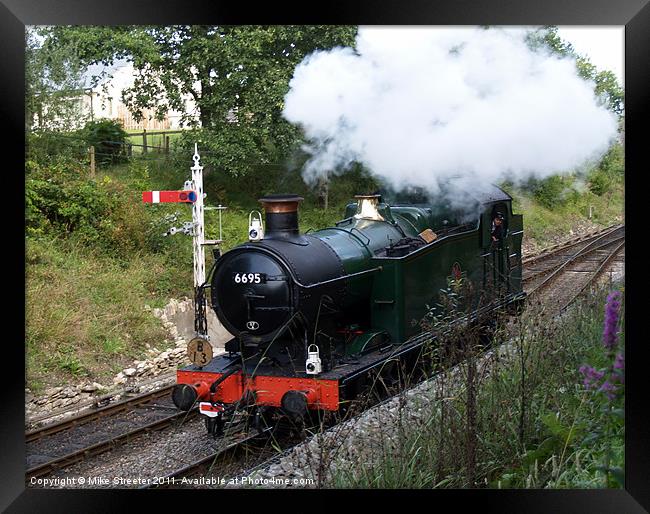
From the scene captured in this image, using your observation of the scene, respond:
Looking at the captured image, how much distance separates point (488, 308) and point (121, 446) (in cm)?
302

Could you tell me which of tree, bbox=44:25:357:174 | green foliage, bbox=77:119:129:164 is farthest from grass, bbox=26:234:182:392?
tree, bbox=44:25:357:174

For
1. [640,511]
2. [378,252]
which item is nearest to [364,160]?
[378,252]

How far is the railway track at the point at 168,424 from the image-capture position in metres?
5.75

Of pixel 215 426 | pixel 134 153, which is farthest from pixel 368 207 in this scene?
pixel 215 426

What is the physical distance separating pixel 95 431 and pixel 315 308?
83.1 inches

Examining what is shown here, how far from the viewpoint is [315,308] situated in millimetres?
6191

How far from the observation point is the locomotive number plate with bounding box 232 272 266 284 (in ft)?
19.9

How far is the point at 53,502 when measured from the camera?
533cm

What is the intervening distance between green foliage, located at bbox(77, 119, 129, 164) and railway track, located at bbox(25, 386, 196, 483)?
2.18 m

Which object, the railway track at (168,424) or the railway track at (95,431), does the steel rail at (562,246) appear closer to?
the railway track at (168,424)

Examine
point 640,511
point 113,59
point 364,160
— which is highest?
point 113,59

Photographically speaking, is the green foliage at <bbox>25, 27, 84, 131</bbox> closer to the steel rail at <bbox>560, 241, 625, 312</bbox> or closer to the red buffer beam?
the red buffer beam

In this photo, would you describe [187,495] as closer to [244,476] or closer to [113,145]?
[244,476]

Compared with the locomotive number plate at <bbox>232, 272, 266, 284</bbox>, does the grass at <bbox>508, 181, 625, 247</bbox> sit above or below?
above
